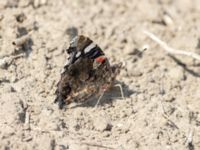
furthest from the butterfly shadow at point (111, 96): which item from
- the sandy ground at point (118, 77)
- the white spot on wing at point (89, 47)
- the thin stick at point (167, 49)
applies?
the thin stick at point (167, 49)

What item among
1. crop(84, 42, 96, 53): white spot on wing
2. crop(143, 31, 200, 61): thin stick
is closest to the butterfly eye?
crop(84, 42, 96, 53): white spot on wing

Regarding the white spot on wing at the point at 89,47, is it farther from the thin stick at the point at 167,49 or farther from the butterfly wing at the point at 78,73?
the thin stick at the point at 167,49

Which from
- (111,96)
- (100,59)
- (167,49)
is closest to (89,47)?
(100,59)

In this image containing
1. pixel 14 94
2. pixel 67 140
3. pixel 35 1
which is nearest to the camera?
pixel 67 140

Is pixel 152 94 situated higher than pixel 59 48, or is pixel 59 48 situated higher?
pixel 59 48

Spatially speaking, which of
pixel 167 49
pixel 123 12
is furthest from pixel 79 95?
pixel 123 12

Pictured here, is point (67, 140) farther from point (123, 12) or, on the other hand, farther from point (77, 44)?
point (123, 12)
